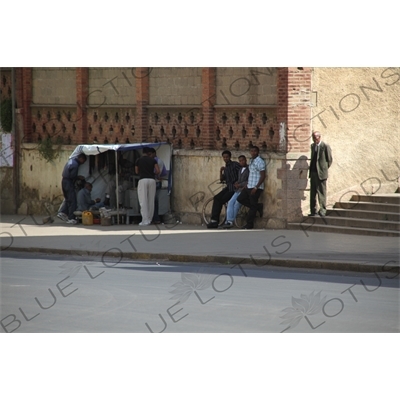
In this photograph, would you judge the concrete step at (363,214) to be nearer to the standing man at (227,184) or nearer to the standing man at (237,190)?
the standing man at (237,190)

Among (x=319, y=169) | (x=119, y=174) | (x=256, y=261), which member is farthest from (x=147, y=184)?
(x=256, y=261)

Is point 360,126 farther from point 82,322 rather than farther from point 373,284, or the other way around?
point 82,322

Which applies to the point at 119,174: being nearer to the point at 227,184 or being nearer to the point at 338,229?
the point at 227,184

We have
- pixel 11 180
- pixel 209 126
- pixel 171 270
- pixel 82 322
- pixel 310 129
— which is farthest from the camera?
pixel 11 180

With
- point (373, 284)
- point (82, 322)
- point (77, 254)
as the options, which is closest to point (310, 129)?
point (77, 254)

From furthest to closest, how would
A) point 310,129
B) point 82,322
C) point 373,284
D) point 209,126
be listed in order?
point 209,126, point 310,129, point 373,284, point 82,322

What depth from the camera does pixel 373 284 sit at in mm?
14148

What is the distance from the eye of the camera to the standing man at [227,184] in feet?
72.7

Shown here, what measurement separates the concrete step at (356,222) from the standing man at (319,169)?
0.55 ft

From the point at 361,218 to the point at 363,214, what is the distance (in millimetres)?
95

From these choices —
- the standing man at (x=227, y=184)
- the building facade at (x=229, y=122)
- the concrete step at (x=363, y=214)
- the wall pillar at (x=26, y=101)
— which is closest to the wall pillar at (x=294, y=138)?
the building facade at (x=229, y=122)

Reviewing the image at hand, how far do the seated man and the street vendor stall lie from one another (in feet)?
1.03

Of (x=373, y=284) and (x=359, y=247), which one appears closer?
(x=373, y=284)

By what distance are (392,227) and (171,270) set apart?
19.2 feet
